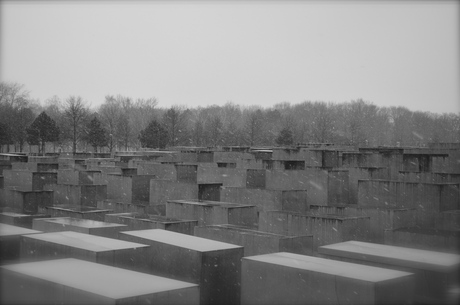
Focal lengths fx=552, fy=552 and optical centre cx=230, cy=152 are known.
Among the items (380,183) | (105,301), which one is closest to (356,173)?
(380,183)

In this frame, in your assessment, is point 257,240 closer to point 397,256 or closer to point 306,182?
point 397,256

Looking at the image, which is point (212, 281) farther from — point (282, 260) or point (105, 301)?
point (105, 301)

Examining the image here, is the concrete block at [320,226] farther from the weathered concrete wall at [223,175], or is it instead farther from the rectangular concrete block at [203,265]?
the weathered concrete wall at [223,175]

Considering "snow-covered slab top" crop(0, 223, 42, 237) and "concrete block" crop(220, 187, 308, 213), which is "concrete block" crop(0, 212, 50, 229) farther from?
"concrete block" crop(220, 187, 308, 213)

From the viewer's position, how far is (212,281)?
6.89 meters

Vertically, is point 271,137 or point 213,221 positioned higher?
point 271,137

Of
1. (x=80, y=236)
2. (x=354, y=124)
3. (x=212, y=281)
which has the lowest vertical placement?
(x=212, y=281)

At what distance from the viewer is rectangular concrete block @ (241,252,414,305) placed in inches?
218

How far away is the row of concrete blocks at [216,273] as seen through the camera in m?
5.22

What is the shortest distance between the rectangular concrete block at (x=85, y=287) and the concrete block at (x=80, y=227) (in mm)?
2613

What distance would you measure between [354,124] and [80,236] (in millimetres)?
40388

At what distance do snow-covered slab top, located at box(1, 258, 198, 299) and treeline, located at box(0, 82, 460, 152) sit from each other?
23.3 meters

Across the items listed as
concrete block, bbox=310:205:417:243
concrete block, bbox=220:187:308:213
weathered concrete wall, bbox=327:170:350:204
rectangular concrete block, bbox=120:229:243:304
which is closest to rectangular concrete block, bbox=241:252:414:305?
rectangular concrete block, bbox=120:229:243:304

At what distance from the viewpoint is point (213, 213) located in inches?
412
